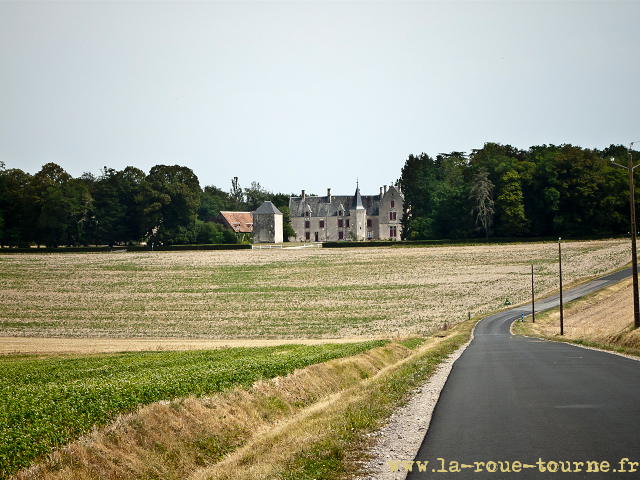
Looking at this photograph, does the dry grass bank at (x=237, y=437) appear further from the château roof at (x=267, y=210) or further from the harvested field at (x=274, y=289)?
the château roof at (x=267, y=210)

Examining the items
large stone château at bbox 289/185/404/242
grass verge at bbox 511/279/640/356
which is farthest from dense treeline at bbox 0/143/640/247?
grass verge at bbox 511/279/640/356

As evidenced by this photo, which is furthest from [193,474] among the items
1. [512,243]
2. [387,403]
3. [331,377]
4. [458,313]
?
[512,243]

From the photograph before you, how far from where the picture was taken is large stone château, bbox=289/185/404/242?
118 m

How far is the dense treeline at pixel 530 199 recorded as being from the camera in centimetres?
Result: 7681

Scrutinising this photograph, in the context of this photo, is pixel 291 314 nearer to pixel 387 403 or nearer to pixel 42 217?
pixel 387 403

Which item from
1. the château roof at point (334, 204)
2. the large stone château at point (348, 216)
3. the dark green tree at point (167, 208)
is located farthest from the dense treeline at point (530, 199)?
the dark green tree at point (167, 208)

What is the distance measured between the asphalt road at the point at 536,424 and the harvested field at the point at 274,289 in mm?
21126

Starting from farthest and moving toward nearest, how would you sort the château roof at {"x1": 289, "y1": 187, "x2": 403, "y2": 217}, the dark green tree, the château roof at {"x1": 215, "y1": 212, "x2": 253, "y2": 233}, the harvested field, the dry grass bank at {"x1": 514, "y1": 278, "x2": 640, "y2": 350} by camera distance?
1. the château roof at {"x1": 289, "y1": 187, "x2": 403, "y2": 217}
2. the château roof at {"x1": 215, "y1": 212, "x2": 253, "y2": 233}
3. the dark green tree
4. the harvested field
5. the dry grass bank at {"x1": 514, "y1": 278, "x2": 640, "y2": 350}

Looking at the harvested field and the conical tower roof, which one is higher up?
the conical tower roof

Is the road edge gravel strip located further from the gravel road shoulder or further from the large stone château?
the large stone château

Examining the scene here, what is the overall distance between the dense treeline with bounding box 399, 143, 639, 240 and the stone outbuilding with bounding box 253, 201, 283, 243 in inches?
1111

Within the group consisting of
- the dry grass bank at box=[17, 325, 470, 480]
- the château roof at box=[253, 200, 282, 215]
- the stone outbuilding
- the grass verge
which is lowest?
the grass verge

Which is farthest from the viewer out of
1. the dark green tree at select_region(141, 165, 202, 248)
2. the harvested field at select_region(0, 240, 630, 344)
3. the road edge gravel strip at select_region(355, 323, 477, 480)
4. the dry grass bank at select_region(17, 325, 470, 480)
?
the dark green tree at select_region(141, 165, 202, 248)

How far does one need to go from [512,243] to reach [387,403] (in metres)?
72.6
